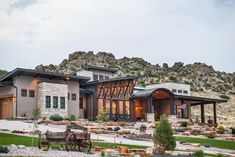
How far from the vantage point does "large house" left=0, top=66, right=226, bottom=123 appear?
4281 cm

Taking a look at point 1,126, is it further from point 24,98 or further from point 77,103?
point 77,103

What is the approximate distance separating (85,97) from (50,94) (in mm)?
8170

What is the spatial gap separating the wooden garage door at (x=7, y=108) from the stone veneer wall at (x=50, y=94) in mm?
2944

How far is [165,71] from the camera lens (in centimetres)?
10194

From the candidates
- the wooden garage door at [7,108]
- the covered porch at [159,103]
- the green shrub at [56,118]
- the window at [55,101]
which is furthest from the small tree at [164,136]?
the covered porch at [159,103]

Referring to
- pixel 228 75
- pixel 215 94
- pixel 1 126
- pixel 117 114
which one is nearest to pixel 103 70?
pixel 117 114

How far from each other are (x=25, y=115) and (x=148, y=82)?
49184 mm

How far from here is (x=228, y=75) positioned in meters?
110

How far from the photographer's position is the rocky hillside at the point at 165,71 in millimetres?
91375

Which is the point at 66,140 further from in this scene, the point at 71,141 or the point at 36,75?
the point at 36,75

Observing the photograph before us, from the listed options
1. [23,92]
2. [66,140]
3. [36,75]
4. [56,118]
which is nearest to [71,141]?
[66,140]

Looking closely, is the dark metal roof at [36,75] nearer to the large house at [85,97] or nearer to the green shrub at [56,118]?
the large house at [85,97]

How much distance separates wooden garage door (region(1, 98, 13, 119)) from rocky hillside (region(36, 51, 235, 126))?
4369cm

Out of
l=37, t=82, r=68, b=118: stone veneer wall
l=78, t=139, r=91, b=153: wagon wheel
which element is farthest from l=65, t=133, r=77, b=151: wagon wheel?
l=37, t=82, r=68, b=118: stone veneer wall
